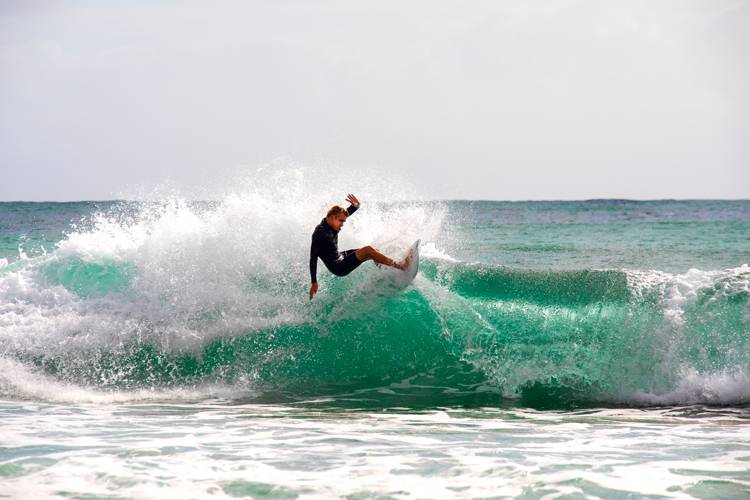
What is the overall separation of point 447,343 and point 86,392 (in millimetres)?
4476

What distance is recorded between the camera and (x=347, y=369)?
9.62 meters

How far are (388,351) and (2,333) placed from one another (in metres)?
5.24

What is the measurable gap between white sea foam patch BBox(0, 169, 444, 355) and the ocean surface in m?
0.03

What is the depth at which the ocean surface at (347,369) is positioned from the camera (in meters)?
5.35

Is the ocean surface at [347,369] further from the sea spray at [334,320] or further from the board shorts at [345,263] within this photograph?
the board shorts at [345,263]

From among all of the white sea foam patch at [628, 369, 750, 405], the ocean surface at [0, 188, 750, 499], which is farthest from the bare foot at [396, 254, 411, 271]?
the white sea foam patch at [628, 369, 750, 405]

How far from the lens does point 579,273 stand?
35.0 ft

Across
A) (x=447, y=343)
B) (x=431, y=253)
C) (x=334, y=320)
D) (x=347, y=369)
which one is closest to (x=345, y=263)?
(x=334, y=320)

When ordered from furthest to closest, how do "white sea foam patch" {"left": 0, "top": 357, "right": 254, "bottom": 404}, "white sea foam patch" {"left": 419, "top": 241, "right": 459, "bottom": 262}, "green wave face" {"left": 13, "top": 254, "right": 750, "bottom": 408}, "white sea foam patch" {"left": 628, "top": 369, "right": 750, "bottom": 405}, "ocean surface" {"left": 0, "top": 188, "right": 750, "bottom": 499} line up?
1. "white sea foam patch" {"left": 419, "top": 241, "right": 459, "bottom": 262}
2. "green wave face" {"left": 13, "top": 254, "right": 750, "bottom": 408}
3. "white sea foam patch" {"left": 0, "top": 357, "right": 254, "bottom": 404}
4. "white sea foam patch" {"left": 628, "top": 369, "right": 750, "bottom": 405}
5. "ocean surface" {"left": 0, "top": 188, "right": 750, "bottom": 499}

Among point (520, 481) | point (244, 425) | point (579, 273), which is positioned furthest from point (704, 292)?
point (244, 425)

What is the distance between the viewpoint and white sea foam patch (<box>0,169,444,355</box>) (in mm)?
10164

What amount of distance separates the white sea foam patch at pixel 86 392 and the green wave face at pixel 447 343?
177 mm

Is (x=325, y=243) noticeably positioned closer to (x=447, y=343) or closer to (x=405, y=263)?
(x=405, y=263)

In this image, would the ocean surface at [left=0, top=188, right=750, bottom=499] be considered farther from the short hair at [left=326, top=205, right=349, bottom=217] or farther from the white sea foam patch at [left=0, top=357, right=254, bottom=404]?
the short hair at [left=326, top=205, right=349, bottom=217]
